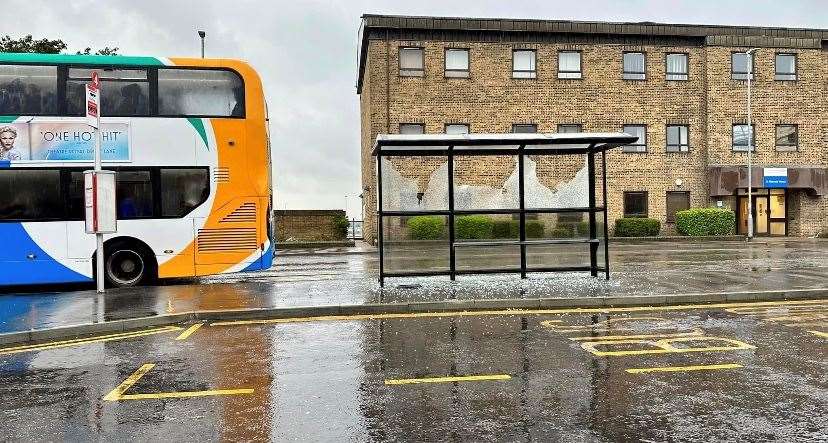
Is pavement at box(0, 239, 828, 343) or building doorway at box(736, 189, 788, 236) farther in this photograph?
building doorway at box(736, 189, 788, 236)

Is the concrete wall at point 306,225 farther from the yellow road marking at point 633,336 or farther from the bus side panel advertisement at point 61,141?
the yellow road marking at point 633,336

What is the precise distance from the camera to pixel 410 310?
9.33 metres

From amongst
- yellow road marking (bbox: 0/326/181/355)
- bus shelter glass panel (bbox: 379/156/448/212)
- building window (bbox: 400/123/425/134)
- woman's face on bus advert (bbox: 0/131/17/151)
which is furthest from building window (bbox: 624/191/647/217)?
yellow road marking (bbox: 0/326/181/355)

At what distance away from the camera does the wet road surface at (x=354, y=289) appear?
31.2ft

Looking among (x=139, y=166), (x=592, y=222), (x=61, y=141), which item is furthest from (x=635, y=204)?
(x=61, y=141)

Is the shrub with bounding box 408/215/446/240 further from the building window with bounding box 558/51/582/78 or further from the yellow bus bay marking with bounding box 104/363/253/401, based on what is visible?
the building window with bounding box 558/51/582/78

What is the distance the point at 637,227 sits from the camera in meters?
30.7

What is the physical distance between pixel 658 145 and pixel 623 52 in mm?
4998

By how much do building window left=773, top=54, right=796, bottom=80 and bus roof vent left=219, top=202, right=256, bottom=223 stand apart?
30.4 meters

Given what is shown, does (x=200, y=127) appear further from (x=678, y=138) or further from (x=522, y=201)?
(x=678, y=138)

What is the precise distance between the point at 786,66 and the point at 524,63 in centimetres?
1396

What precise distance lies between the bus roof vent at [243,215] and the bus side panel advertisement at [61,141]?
2305 mm

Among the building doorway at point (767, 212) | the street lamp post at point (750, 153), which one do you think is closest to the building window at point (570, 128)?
the street lamp post at point (750, 153)

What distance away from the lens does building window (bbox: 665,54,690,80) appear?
32.3 metres
